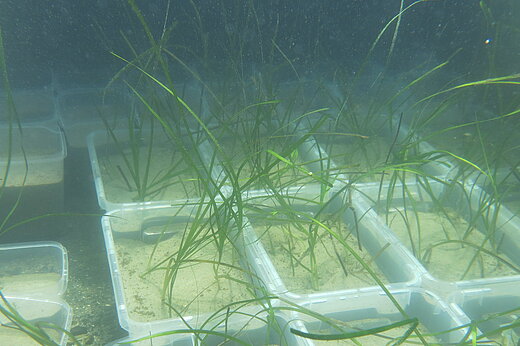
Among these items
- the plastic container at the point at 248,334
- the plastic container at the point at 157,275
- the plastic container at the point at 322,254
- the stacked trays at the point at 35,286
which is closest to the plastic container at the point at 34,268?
the stacked trays at the point at 35,286

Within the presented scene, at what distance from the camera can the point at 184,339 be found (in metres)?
0.79

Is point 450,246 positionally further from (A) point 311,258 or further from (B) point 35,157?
(B) point 35,157

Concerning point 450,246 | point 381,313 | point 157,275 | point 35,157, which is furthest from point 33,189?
point 450,246

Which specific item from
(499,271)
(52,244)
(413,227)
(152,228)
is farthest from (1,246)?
(499,271)

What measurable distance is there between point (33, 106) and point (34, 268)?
79cm

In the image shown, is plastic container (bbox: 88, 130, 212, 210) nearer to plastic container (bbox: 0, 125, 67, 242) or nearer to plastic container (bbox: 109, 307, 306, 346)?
plastic container (bbox: 0, 125, 67, 242)

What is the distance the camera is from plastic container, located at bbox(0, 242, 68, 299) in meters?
0.90

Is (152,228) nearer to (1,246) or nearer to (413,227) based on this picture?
(1,246)

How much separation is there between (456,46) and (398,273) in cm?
116

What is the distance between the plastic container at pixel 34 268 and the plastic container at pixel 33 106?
58cm

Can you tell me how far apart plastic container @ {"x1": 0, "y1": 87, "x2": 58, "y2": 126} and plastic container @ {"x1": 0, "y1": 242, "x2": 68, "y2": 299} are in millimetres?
578

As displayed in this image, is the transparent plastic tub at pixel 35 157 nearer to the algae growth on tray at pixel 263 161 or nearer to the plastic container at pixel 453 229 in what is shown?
the algae growth on tray at pixel 263 161

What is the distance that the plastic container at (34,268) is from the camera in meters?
0.90

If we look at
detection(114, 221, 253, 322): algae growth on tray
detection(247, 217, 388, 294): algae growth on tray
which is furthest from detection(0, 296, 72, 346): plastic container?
detection(247, 217, 388, 294): algae growth on tray
